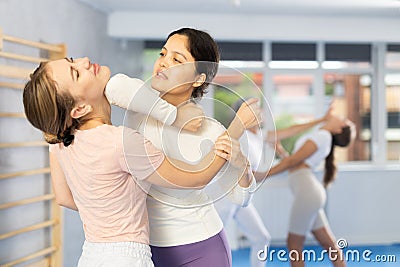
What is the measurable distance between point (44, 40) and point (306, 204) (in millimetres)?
1981

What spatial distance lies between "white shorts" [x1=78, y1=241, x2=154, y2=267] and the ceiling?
3.52m

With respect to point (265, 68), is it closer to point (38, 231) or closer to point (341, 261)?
point (341, 261)

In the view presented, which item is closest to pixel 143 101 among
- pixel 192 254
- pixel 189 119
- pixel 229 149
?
pixel 189 119

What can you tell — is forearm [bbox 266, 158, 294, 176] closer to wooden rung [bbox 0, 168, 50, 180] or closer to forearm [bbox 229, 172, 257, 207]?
wooden rung [bbox 0, 168, 50, 180]

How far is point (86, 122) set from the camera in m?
1.58

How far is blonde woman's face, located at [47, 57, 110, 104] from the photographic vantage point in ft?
4.99

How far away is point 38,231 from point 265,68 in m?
3.45

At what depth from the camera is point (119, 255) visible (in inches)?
60.7

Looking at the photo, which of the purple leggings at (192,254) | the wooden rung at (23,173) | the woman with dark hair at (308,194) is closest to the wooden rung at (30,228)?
the wooden rung at (23,173)

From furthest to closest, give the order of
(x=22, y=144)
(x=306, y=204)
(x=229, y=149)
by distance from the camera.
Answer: (x=306, y=204) < (x=22, y=144) < (x=229, y=149)

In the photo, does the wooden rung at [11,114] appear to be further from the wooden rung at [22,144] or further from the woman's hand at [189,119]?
the woman's hand at [189,119]

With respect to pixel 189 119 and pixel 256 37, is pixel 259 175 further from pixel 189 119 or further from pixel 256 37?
pixel 256 37

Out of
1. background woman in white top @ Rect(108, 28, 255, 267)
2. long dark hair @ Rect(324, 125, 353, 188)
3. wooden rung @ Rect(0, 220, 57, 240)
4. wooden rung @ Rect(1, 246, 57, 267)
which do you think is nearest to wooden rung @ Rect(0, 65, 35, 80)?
wooden rung @ Rect(0, 220, 57, 240)

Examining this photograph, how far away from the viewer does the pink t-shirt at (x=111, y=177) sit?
4.80 ft
